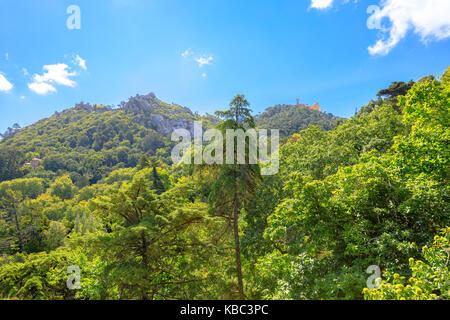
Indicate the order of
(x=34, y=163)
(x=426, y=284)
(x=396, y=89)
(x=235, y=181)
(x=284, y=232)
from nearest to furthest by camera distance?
(x=426, y=284) < (x=284, y=232) < (x=235, y=181) < (x=396, y=89) < (x=34, y=163)

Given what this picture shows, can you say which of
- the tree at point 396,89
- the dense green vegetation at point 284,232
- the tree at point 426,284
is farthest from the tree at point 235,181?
the tree at point 396,89

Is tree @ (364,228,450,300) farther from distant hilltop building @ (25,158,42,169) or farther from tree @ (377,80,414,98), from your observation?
distant hilltop building @ (25,158,42,169)

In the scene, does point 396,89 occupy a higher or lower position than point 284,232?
higher

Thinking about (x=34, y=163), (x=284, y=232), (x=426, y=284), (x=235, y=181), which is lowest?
(x=426, y=284)

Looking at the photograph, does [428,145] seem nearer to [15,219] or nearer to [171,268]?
[171,268]

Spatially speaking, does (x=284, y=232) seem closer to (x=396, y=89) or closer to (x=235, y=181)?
(x=235, y=181)

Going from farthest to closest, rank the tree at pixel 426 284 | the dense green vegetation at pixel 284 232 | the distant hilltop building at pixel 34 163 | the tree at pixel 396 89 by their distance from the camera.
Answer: the distant hilltop building at pixel 34 163
the tree at pixel 396 89
the dense green vegetation at pixel 284 232
the tree at pixel 426 284

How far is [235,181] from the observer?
981cm

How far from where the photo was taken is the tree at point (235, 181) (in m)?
9.62

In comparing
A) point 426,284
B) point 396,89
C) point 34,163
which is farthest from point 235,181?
point 34,163

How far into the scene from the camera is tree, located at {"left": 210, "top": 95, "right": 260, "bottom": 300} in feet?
31.6

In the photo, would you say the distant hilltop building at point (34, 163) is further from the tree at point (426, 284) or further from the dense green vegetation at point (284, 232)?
the tree at point (426, 284)

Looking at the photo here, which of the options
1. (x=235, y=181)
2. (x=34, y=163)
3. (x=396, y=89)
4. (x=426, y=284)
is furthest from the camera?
(x=34, y=163)

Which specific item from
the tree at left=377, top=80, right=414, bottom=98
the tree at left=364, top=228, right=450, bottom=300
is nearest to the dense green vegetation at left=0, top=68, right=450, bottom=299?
the tree at left=364, top=228, right=450, bottom=300
